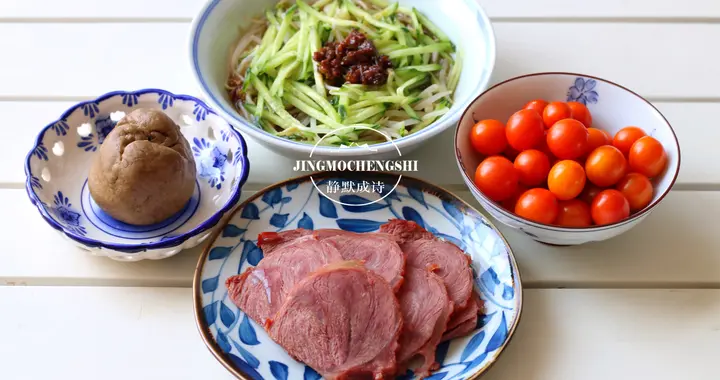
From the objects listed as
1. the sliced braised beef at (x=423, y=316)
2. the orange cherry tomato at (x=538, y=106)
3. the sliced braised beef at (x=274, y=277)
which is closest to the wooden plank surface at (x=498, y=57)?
the orange cherry tomato at (x=538, y=106)

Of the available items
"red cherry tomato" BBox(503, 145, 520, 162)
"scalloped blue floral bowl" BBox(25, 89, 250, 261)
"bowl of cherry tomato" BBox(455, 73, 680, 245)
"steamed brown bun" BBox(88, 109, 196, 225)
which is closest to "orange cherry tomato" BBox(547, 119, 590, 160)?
"bowl of cherry tomato" BBox(455, 73, 680, 245)

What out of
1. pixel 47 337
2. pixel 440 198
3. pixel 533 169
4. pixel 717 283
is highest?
pixel 533 169

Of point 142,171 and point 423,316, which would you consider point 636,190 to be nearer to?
point 423,316

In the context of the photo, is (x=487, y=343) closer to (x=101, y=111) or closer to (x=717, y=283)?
(x=717, y=283)

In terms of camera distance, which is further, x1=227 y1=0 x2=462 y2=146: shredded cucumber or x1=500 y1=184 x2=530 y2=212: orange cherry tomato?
x1=227 y1=0 x2=462 y2=146: shredded cucumber

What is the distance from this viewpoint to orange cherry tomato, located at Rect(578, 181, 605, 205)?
1651mm

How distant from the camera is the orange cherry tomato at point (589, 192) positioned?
1651 millimetres

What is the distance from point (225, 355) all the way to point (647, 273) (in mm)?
1166

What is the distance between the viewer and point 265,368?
146cm

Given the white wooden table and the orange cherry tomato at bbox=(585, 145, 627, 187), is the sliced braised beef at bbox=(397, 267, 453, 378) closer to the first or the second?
the white wooden table

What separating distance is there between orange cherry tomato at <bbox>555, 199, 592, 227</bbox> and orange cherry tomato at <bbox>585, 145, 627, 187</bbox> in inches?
3.3

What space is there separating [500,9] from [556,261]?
4.14 ft

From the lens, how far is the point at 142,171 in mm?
1606

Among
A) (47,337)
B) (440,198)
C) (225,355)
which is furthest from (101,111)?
(440,198)
